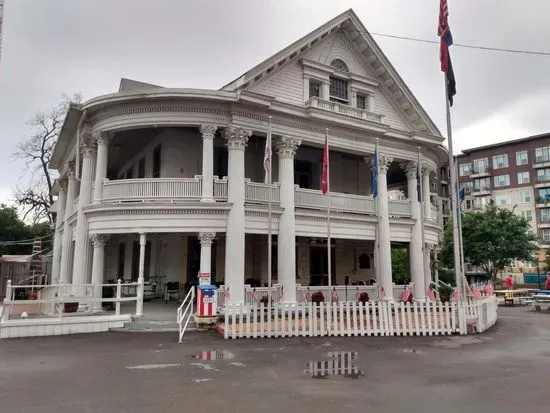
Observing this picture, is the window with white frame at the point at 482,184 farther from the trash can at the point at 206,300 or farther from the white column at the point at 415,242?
the trash can at the point at 206,300

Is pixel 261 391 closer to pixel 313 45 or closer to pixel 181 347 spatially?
pixel 181 347

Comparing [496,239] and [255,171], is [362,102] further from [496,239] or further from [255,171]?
[496,239]

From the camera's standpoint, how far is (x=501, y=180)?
74.1m

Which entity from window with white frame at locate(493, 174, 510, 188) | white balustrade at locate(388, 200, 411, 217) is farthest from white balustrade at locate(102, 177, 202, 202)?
window with white frame at locate(493, 174, 510, 188)

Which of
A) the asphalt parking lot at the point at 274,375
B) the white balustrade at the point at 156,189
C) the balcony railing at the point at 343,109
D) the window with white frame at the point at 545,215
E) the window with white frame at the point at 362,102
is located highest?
the window with white frame at the point at 545,215

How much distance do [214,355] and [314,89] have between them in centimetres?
1339

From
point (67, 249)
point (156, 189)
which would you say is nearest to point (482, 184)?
point (67, 249)

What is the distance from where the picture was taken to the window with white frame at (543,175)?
2687 inches

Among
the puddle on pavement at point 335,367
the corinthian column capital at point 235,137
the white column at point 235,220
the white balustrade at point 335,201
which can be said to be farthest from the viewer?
the white balustrade at point 335,201

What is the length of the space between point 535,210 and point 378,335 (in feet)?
224

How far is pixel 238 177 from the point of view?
54.7 feet

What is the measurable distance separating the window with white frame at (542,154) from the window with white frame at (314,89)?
203ft

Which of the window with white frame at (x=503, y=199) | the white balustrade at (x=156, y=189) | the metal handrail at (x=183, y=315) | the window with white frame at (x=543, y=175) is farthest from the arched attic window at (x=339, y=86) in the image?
the window with white frame at (x=503, y=199)

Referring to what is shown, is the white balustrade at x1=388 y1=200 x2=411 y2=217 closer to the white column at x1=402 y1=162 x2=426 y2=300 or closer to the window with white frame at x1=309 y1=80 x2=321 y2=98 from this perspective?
the white column at x1=402 y1=162 x2=426 y2=300
